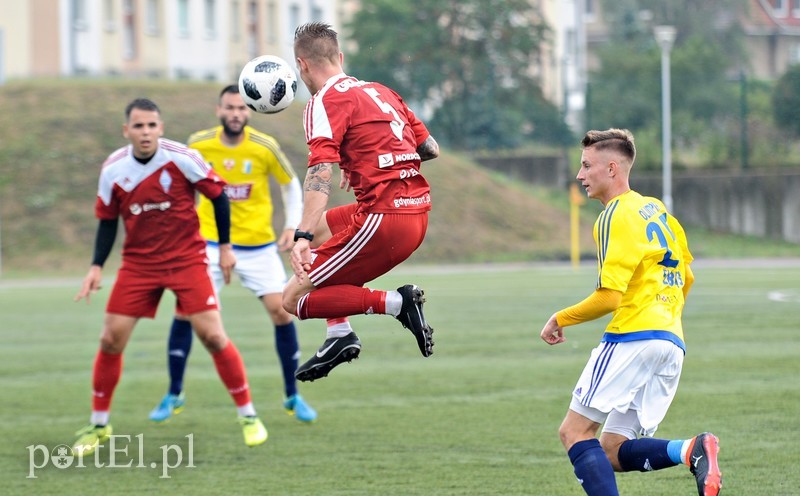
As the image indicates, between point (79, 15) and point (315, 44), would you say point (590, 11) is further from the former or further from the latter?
point (315, 44)

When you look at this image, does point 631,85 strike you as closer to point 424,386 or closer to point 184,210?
point 424,386

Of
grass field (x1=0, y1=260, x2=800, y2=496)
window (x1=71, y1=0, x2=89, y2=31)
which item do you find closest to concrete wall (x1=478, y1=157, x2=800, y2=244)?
grass field (x1=0, y1=260, x2=800, y2=496)

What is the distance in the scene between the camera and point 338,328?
704 cm

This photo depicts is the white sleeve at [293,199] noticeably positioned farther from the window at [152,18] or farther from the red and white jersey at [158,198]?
the window at [152,18]

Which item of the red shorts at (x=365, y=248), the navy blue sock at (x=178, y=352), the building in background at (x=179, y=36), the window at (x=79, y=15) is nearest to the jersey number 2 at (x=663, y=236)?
the red shorts at (x=365, y=248)

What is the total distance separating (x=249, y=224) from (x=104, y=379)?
204 cm

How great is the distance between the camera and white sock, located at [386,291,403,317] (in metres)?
6.84

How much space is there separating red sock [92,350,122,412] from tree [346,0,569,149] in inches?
1269

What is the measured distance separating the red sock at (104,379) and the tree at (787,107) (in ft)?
103

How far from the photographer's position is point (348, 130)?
6.65 m

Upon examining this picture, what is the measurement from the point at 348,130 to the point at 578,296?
14.1 meters

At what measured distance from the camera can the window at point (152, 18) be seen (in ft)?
173

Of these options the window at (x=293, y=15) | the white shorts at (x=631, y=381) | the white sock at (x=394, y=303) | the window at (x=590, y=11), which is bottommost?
the white shorts at (x=631, y=381)

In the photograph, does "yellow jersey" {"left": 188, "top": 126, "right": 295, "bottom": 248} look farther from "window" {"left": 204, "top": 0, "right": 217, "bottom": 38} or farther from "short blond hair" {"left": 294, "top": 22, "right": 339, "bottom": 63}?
"window" {"left": 204, "top": 0, "right": 217, "bottom": 38}
